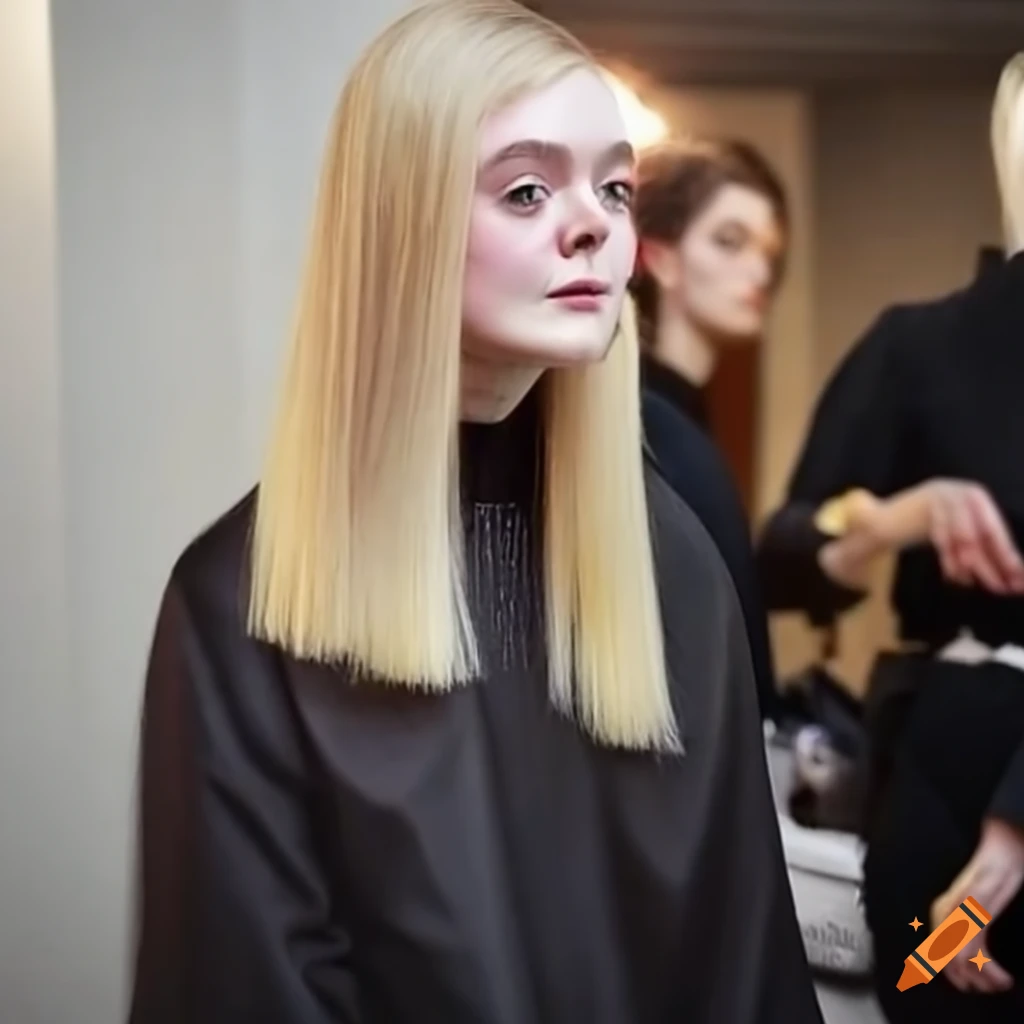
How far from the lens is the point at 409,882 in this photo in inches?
25.5

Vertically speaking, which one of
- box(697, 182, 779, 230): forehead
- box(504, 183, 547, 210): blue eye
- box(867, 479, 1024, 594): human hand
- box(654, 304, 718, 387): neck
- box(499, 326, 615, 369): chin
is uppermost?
box(697, 182, 779, 230): forehead

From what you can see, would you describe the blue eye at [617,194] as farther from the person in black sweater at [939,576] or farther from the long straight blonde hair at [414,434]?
the person in black sweater at [939,576]

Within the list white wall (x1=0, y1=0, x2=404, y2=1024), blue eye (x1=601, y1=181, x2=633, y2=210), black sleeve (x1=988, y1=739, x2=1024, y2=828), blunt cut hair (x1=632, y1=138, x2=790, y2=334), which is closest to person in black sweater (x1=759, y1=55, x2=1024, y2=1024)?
black sleeve (x1=988, y1=739, x2=1024, y2=828)

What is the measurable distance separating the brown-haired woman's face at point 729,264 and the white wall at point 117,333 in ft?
0.69

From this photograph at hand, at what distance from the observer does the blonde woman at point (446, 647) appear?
638 mm

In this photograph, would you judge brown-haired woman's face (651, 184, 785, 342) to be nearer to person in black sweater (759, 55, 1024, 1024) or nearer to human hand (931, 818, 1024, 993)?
person in black sweater (759, 55, 1024, 1024)

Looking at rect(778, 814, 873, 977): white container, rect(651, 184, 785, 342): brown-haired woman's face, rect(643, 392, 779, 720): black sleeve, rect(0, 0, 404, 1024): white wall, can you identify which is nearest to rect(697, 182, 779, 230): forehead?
rect(651, 184, 785, 342): brown-haired woman's face

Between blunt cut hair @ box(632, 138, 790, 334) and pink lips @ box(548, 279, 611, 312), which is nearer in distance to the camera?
pink lips @ box(548, 279, 611, 312)

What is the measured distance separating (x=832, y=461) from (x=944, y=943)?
0.26m

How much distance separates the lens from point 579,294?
0.65 metres

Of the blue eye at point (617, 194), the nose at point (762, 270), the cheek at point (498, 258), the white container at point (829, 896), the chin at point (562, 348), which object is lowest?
the white container at point (829, 896)

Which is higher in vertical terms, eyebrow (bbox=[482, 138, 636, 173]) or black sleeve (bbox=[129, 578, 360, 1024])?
eyebrow (bbox=[482, 138, 636, 173])

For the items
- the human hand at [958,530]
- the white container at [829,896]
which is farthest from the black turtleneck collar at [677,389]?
the white container at [829,896]

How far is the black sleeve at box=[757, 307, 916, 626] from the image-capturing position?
0.82 meters
